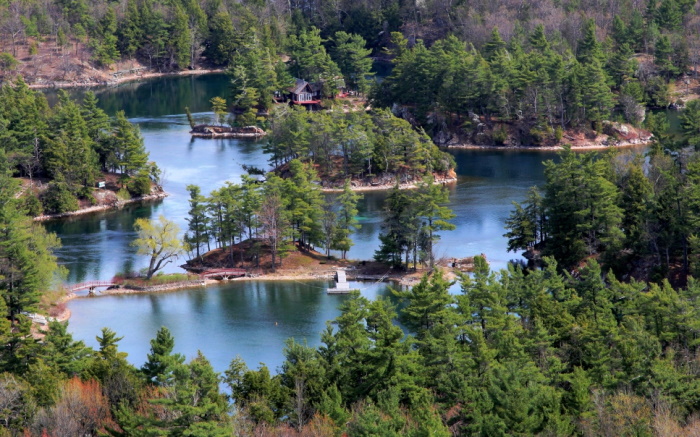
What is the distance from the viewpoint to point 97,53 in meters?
123

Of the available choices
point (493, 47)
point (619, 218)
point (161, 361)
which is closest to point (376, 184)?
point (619, 218)

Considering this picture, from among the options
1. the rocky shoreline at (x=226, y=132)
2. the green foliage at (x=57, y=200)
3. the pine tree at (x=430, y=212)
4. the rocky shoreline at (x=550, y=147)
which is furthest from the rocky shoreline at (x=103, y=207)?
→ the rocky shoreline at (x=550, y=147)

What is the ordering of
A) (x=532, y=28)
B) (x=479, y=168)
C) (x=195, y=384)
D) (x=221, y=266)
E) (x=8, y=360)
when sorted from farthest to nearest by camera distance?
(x=532, y=28)
(x=479, y=168)
(x=221, y=266)
(x=8, y=360)
(x=195, y=384)

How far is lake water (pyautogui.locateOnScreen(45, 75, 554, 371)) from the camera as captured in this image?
49844 millimetres

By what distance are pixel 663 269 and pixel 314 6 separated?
96.7 metres

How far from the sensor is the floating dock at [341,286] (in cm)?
5582

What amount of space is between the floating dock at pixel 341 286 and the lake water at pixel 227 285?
524 millimetres

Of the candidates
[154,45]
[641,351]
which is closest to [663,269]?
[641,351]

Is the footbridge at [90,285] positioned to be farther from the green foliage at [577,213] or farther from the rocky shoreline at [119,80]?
the rocky shoreline at [119,80]

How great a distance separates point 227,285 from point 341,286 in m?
6.81

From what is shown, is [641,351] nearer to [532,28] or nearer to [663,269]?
[663,269]

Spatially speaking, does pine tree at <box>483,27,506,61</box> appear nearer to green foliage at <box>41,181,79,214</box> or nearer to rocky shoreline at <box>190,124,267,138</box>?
rocky shoreline at <box>190,124,267,138</box>

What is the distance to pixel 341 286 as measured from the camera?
56.2 metres

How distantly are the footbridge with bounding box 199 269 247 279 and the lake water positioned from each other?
134 cm
